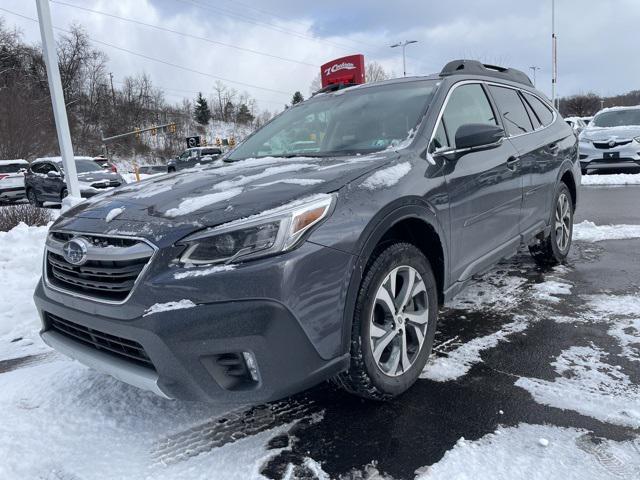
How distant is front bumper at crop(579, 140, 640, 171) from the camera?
12500 mm

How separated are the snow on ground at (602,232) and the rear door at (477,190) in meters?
3.07

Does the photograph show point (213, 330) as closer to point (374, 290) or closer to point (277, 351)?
point (277, 351)

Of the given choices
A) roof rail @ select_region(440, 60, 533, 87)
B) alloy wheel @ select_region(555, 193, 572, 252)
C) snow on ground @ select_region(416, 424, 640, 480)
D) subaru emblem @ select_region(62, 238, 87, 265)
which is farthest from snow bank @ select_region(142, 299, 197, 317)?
alloy wheel @ select_region(555, 193, 572, 252)

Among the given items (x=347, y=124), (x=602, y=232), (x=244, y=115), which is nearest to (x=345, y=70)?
(x=602, y=232)

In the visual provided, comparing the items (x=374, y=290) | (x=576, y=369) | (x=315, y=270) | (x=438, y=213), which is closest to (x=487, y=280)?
(x=576, y=369)

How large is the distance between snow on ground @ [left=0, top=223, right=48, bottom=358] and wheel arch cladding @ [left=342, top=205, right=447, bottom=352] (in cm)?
265

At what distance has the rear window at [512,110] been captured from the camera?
3984mm

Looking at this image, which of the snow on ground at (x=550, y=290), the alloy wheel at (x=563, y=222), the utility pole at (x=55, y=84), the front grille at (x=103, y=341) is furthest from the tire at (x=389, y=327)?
the utility pole at (x=55, y=84)

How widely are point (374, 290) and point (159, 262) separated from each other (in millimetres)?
991

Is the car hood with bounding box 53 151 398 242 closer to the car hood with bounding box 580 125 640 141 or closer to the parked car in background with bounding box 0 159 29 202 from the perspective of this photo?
the car hood with bounding box 580 125 640 141

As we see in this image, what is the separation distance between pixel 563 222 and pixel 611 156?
9.41 m

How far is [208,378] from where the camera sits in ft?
6.66

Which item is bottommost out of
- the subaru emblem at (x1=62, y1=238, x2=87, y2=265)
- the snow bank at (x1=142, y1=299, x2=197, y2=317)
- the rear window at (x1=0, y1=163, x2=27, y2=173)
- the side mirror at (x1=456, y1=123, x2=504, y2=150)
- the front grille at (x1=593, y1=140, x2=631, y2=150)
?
the snow bank at (x1=142, y1=299, x2=197, y2=317)

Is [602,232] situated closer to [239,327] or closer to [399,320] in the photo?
[399,320]
